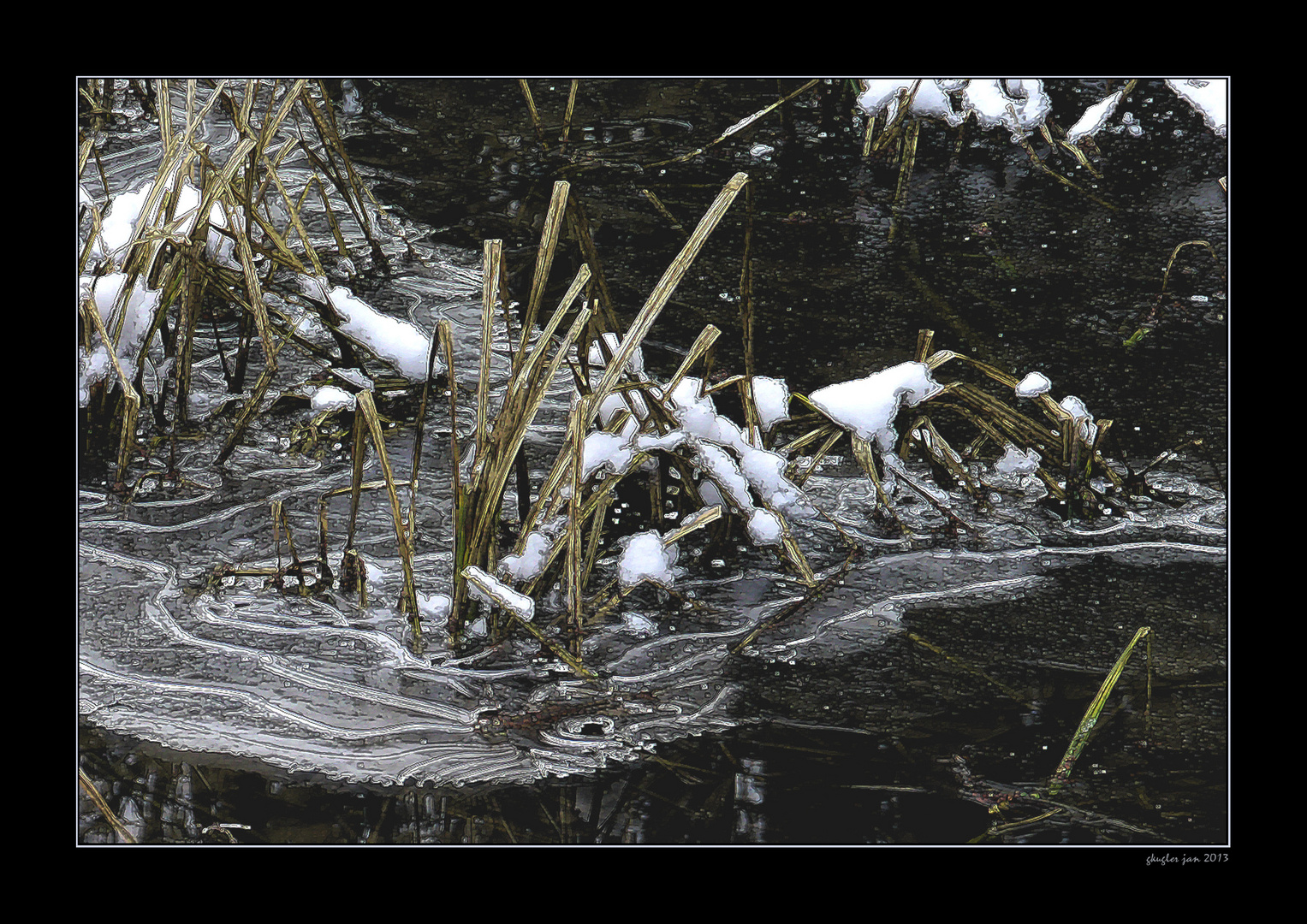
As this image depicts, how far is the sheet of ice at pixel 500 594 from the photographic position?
1.89 metres

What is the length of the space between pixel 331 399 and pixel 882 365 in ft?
3.88

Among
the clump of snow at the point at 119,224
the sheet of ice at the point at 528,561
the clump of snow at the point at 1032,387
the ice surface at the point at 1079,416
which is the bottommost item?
the sheet of ice at the point at 528,561

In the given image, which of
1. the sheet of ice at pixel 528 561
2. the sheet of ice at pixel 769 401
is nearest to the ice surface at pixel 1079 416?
the sheet of ice at pixel 769 401

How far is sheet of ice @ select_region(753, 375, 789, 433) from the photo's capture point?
2.33m

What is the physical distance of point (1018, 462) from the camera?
2.42 meters

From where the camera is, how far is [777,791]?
1.82m

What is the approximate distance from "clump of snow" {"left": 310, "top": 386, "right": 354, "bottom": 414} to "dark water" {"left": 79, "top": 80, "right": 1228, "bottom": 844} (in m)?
0.73

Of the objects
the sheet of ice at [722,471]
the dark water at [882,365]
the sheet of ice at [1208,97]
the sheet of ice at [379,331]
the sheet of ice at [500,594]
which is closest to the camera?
the dark water at [882,365]

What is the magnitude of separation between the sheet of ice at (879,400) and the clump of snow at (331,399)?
0.89m

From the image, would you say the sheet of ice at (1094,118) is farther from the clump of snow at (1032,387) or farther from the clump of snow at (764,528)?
the clump of snow at (764,528)

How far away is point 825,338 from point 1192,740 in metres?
1.28

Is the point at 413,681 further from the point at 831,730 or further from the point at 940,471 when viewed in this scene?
the point at 940,471

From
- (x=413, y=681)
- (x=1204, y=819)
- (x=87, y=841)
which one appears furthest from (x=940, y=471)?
(x=87, y=841)

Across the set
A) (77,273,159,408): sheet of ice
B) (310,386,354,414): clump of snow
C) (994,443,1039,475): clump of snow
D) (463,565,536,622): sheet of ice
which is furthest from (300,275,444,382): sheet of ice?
(994,443,1039,475): clump of snow
